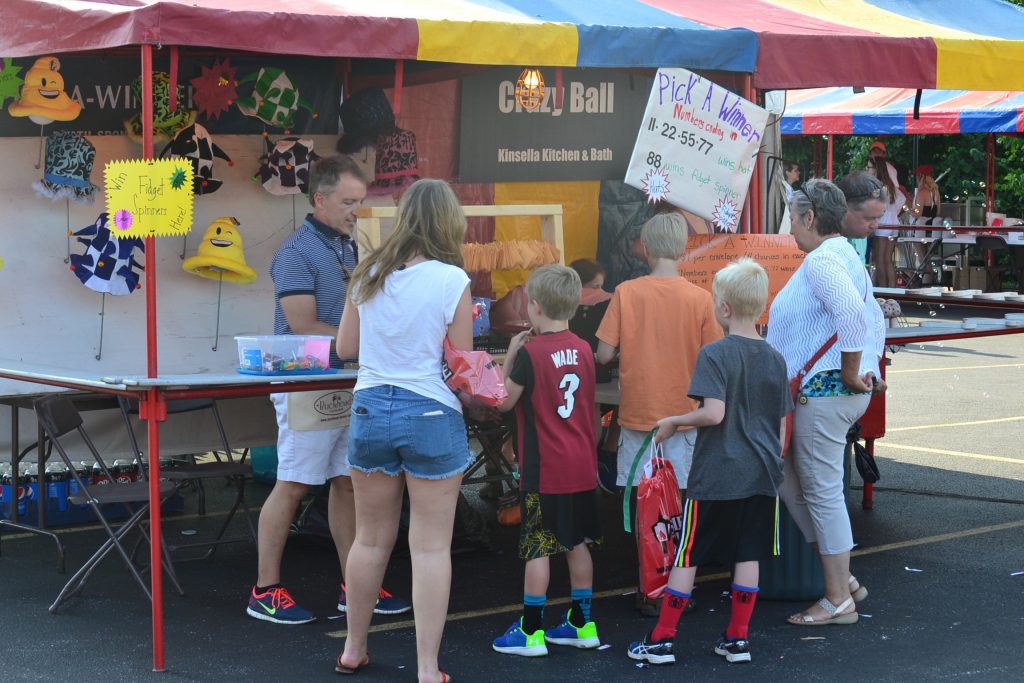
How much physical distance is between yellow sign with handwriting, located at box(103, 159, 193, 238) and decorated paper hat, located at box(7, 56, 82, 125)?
1.56 m

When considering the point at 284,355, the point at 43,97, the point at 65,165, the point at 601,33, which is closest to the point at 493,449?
the point at 284,355

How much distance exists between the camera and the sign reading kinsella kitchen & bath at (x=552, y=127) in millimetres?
7289

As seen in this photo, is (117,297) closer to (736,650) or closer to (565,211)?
(565,211)

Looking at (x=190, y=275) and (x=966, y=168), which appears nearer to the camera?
(x=190, y=275)

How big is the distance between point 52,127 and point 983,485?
548 cm

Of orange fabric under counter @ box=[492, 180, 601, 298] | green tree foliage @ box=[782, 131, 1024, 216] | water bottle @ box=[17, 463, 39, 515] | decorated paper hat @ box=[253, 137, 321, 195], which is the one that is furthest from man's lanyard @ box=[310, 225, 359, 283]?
green tree foliage @ box=[782, 131, 1024, 216]

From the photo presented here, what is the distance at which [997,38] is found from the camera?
740cm

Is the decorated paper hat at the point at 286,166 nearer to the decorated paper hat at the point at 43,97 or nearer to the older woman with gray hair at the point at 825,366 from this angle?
the decorated paper hat at the point at 43,97

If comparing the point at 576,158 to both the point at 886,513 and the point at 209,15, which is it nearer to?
the point at 886,513

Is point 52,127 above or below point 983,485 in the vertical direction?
above

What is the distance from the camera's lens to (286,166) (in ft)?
22.9

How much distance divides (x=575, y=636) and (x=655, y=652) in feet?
1.13

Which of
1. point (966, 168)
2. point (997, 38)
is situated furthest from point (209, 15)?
point (966, 168)

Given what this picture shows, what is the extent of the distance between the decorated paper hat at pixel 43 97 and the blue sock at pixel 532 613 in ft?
10.4
